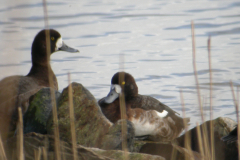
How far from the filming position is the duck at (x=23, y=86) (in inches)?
189

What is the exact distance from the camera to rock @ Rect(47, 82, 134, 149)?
371cm

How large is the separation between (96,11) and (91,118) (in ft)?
30.8

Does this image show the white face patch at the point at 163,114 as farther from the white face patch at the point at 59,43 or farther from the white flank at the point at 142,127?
the white face patch at the point at 59,43

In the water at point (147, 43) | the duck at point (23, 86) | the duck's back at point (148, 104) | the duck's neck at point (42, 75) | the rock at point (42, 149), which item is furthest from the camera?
the water at point (147, 43)

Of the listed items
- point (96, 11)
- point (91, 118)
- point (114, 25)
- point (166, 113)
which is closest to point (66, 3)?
point (96, 11)

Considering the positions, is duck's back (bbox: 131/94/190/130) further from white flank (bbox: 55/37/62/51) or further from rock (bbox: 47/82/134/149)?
rock (bbox: 47/82/134/149)

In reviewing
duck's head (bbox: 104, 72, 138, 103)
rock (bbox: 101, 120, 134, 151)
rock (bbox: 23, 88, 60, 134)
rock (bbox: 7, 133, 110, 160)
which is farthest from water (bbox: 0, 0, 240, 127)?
rock (bbox: 7, 133, 110, 160)

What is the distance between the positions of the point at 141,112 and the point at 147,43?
437 cm

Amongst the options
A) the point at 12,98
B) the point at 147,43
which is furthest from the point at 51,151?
the point at 147,43

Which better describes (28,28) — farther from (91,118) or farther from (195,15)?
(91,118)

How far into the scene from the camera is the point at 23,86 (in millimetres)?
5801

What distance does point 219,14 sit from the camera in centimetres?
1212

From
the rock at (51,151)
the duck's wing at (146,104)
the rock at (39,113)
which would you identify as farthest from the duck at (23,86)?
the duck's wing at (146,104)

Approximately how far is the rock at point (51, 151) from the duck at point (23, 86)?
18.7 inches
